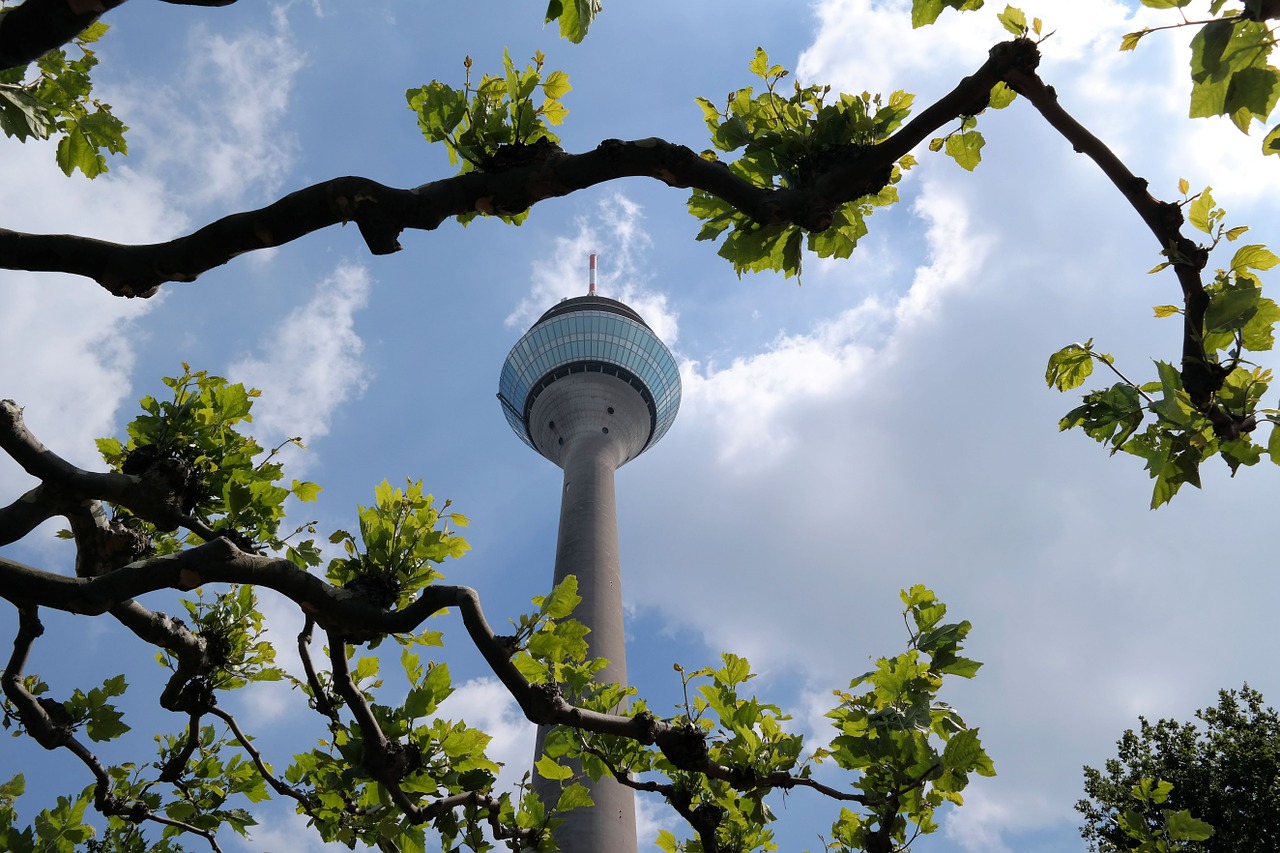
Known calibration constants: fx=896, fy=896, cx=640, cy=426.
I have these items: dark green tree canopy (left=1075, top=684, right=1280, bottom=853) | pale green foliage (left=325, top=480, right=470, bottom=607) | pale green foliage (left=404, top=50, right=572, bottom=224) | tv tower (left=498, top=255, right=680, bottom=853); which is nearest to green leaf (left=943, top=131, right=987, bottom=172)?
pale green foliage (left=404, top=50, right=572, bottom=224)

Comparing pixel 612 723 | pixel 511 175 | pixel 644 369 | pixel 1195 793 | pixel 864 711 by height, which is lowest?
pixel 612 723

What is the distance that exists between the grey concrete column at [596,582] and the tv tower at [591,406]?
0.08 m

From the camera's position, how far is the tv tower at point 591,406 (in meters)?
49.4

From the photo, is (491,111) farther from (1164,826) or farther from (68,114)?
(1164,826)

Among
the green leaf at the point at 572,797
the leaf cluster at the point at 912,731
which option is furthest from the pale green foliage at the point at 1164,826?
the green leaf at the point at 572,797

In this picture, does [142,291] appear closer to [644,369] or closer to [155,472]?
[155,472]

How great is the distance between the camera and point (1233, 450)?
475 cm

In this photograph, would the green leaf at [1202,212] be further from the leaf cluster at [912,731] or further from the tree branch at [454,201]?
the leaf cluster at [912,731]

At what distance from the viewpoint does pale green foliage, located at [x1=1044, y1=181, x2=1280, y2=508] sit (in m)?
4.32

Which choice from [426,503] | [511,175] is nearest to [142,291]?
[511,175]

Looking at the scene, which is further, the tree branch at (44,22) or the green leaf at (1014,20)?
the green leaf at (1014,20)

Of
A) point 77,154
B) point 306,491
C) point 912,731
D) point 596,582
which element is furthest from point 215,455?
point 596,582

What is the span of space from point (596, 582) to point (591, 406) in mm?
17332

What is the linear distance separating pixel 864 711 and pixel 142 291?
526 cm
